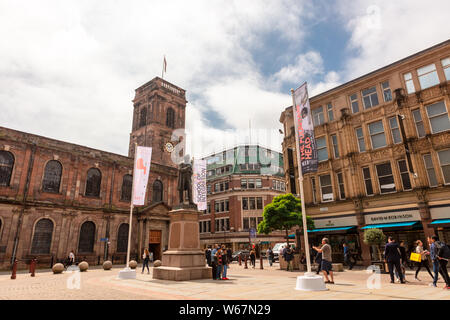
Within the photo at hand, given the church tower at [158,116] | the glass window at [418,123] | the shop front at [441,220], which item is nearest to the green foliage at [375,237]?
the shop front at [441,220]

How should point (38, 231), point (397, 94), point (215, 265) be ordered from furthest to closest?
point (38, 231), point (397, 94), point (215, 265)

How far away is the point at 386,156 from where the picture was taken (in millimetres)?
23188

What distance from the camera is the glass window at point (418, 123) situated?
71.7 ft

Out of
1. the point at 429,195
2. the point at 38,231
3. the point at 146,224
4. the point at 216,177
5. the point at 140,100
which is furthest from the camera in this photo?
the point at 216,177

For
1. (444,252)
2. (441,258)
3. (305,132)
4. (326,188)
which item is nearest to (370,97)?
(326,188)

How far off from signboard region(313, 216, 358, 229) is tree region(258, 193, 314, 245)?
150cm

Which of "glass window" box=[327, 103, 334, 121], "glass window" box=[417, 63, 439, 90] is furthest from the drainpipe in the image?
"glass window" box=[417, 63, 439, 90]

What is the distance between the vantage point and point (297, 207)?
25500mm

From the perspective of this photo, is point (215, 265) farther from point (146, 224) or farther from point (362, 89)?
point (146, 224)

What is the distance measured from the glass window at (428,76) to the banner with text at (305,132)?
53.5ft

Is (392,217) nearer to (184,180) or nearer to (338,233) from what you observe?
(338,233)

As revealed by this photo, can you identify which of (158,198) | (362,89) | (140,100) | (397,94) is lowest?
(158,198)
